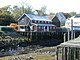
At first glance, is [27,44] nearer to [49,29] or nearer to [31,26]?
[31,26]

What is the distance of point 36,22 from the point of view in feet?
248

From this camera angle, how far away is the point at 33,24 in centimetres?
7344

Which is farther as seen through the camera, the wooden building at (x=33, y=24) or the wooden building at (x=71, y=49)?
the wooden building at (x=33, y=24)

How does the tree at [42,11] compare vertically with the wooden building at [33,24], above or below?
above

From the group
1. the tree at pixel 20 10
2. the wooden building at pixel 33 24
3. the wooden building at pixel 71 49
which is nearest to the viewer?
the wooden building at pixel 71 49

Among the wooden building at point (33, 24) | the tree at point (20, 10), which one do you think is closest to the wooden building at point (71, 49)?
the wooden building at point (33, 24)

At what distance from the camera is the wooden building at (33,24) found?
72500 mm

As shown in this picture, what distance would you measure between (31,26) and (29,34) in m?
10.7

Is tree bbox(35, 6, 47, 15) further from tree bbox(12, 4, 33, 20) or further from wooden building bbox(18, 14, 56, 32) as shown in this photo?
wooden building bbox(18, 14, 56, 32)

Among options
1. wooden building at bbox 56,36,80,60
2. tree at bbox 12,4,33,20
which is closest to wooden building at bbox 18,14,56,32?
tree at bbox 12,4,33,20

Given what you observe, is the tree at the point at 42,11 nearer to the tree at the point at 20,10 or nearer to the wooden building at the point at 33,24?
the tree at the point at 20,10

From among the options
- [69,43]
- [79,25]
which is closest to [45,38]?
[79,25]

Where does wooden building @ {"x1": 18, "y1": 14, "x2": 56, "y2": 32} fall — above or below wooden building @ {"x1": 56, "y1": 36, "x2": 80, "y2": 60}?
below

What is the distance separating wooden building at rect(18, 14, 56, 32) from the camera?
7250cm
